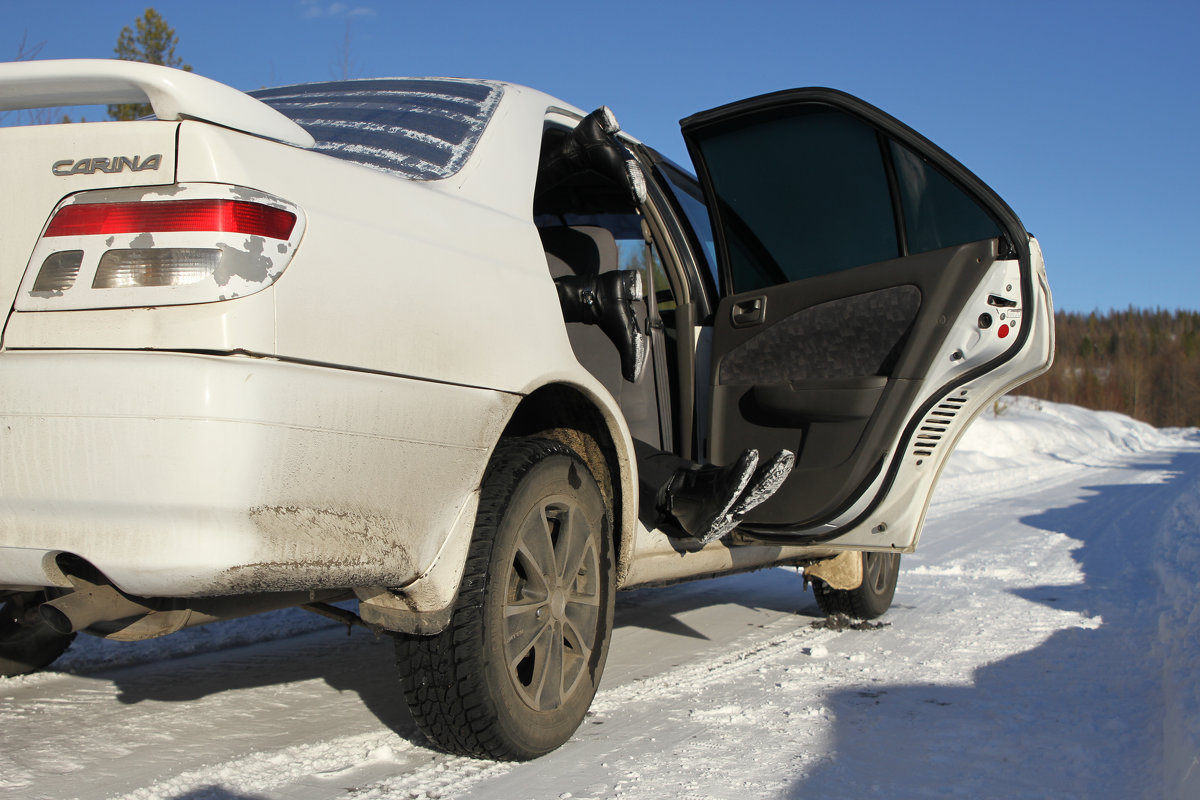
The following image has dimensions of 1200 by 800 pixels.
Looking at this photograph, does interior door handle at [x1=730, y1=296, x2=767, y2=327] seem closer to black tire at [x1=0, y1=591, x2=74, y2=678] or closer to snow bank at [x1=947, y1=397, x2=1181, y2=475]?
black tire at [x1=0, y1=591, x2=74, y2=678]

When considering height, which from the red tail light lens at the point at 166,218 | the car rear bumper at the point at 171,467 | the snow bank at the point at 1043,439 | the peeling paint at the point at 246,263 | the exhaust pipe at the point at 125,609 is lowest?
the snow bank at the point at 1043,439

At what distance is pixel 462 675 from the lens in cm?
237

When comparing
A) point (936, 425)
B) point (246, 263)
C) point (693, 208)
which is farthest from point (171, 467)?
point (693, 208)

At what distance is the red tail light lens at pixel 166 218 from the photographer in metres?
1.74

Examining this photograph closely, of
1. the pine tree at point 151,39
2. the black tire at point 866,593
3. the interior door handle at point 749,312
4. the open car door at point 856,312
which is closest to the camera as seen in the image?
the open car door at point 856,312

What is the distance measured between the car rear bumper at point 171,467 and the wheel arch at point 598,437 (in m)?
1.10

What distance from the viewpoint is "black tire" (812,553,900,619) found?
186 inches

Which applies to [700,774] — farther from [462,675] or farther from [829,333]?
[829,333]

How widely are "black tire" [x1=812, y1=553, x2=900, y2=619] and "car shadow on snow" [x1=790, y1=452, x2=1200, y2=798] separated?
0.56 ft

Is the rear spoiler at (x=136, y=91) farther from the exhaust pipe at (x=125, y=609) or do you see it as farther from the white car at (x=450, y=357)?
the exhaust pipe at (x=125, y=609)

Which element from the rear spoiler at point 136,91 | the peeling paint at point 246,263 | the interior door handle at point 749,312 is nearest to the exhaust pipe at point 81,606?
the peeling paint at point 246,263

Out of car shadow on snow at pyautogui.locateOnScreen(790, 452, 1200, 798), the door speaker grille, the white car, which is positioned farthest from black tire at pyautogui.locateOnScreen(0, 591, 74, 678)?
the door speaker grille

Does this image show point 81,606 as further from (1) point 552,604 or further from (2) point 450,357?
(1) point 552,604

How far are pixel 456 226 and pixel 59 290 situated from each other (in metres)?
0.87
